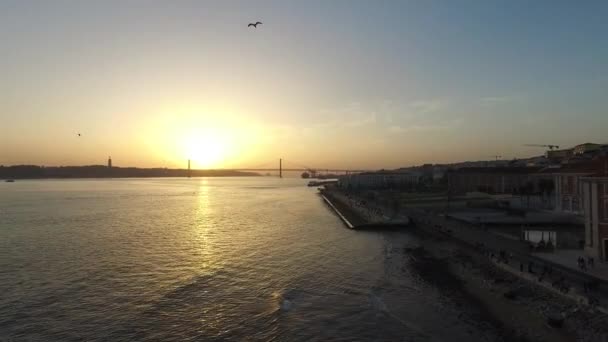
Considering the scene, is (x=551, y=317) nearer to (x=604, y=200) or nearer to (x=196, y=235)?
(x=604, y=200)

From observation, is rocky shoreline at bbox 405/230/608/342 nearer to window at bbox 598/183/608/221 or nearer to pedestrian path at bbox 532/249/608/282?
pedestrian path at bbox 532/249/608/282

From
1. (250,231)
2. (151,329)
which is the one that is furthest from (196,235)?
(151,329)

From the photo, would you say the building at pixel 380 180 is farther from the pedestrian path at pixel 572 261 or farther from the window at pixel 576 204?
the pedestrian path at pixel 572 261

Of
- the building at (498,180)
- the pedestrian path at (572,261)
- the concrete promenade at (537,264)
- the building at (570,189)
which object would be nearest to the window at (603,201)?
the pedestrian path at (572,261)

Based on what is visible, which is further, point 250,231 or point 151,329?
point 250,231

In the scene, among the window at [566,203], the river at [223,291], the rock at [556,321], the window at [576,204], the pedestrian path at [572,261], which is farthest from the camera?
the window at [566,203]

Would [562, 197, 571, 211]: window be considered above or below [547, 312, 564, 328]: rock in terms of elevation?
above

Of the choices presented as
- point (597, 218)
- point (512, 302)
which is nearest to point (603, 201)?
point (597, 218)

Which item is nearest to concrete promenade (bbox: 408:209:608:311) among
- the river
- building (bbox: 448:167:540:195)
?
the river

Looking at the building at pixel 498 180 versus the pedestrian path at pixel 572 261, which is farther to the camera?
the building at pixel 498 180
